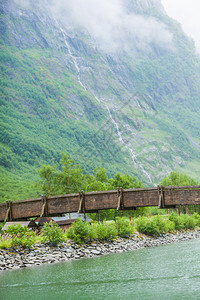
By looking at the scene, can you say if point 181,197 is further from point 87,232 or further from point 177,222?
point 177,222

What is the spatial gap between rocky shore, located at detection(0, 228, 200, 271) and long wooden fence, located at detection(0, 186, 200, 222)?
9.01 meters

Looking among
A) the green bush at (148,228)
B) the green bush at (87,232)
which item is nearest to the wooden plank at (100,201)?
the green bush at (87,232)

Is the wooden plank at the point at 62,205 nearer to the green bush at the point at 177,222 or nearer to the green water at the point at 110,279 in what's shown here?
the green water at the point at 110,279

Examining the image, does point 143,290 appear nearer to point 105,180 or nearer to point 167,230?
point 167,230

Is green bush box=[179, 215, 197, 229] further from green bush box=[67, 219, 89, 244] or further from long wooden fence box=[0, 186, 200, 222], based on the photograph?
long wooden fence box=[0, 186, 200, 222]

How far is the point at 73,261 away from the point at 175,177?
192 ft

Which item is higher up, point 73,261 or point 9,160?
point 9,160

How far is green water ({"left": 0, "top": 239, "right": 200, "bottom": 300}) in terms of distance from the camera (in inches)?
861

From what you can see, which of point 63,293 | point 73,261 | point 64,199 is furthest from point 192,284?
point 73,261

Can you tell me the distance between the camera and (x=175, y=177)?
291 ft

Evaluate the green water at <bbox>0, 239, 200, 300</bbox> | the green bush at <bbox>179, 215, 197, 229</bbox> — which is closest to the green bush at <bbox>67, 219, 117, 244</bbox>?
the green water at <bbox>0, 239, 200, 300</bbox>

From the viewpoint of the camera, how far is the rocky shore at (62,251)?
32.9 meters

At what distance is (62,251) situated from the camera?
1458 inches

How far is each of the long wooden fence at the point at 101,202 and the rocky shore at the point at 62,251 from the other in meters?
9.01
